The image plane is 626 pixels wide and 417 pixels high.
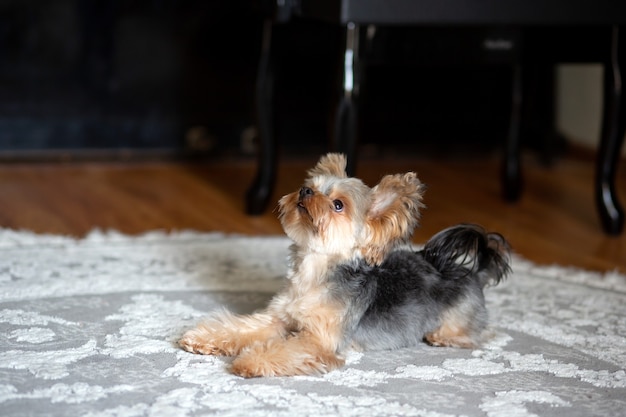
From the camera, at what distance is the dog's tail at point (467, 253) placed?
1.88 meters

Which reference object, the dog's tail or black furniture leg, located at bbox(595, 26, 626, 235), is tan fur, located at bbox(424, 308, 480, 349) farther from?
black furniture leg, located at bbox(595, 26, 626, 235)

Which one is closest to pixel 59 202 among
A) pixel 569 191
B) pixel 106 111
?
pixel 106 111

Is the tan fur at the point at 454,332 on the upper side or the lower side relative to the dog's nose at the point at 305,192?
lower

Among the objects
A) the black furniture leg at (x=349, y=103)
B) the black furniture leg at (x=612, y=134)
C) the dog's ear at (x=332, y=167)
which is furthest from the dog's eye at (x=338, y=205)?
the black furniture leg at (x=612, y=134)

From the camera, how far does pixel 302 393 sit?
1587 mm

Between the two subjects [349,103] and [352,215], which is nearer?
[352,215]

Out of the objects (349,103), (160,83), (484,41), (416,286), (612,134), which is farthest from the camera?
(160,83)

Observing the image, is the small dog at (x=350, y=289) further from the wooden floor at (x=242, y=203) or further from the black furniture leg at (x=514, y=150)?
the black furniture leg at (x=514, y=150)

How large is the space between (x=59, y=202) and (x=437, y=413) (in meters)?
1.85

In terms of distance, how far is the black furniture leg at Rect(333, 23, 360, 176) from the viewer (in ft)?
8.32

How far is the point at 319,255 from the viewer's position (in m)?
1.77

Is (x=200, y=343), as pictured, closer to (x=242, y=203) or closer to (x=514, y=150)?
(x=242, y=203)

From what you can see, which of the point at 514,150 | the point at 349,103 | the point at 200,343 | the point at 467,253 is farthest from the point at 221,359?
the point at 514,150

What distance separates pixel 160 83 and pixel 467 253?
2109mm
